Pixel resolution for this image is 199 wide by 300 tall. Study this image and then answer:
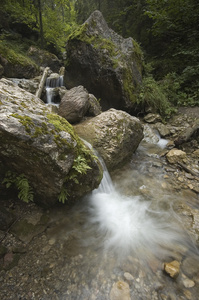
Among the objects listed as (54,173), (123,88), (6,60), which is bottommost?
(54,173)

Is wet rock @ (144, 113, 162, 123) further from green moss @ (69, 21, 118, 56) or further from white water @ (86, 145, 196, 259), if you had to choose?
white water @ (86, 145, 196, 259)

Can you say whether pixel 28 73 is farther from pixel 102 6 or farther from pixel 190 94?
pixel 102 6

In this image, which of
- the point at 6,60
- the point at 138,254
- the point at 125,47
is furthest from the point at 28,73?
the point at 138,254

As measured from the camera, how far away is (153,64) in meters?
11.1

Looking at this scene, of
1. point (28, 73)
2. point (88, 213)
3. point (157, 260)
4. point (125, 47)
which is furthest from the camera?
point (28, 73)

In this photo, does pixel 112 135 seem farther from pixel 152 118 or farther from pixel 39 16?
pixel 39 16

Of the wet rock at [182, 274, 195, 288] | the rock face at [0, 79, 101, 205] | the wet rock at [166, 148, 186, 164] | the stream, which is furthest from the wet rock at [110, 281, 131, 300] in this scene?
the wet rock at [166, 148, 186, 164]

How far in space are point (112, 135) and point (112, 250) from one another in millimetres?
3024

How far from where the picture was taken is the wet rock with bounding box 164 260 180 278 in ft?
6.80

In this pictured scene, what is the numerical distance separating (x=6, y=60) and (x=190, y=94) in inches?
443

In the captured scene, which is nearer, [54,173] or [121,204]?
[54,173]

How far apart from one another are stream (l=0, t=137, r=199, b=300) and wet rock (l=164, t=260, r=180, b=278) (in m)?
0.06

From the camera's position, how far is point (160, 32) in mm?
9742

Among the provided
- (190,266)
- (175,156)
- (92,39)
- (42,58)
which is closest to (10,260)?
(190,266)
